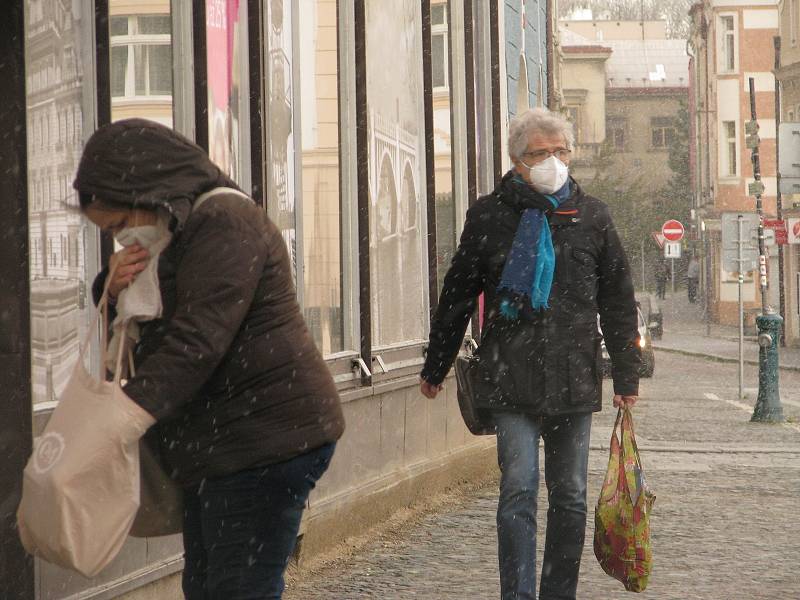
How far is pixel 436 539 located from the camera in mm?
8523

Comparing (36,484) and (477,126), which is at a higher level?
(477,126)

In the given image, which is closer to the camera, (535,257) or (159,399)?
(159,399)

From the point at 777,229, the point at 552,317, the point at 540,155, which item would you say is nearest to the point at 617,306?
the point at 552,317

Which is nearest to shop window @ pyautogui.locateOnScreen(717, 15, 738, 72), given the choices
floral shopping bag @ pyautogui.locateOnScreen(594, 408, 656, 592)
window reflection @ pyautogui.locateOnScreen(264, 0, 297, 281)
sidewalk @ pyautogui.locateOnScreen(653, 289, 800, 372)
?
sidewalk @ pyautogui.locateOnScreen(653, 289, 800, 372)

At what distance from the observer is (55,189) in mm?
5668

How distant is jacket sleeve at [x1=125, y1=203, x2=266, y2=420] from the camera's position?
11.9 ft

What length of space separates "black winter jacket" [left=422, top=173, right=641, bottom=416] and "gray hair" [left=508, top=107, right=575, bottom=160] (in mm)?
142

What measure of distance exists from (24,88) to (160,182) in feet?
6.17

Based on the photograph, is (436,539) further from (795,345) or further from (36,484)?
(795,345)

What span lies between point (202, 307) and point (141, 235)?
0.25m

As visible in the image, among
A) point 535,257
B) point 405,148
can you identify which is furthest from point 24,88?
point 405,148

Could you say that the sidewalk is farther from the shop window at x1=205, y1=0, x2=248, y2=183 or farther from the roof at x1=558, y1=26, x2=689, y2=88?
the roof at x1=558, y1=26, x2=689, y2=88

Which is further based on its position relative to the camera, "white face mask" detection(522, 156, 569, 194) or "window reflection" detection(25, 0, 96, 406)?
"white face mask" detection(522, 156, 569, 194)

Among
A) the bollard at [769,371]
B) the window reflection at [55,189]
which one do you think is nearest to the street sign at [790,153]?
the bollard at [769,371]
